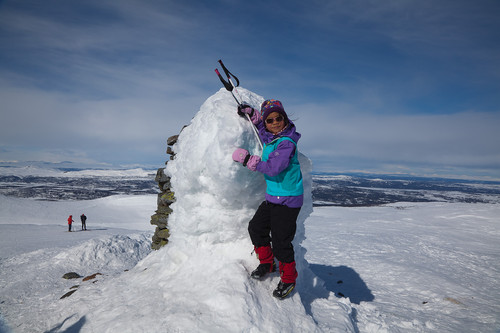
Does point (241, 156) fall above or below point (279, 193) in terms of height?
above

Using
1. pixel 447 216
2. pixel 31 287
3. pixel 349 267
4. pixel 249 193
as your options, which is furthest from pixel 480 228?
pixel 31 287

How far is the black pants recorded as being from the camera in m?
3.33

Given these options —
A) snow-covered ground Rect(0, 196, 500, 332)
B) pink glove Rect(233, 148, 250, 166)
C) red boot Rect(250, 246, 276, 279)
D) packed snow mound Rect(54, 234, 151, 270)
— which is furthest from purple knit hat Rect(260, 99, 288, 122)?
packed snow mound Rect(54, 234, 151, 270)

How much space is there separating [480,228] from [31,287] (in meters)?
18.6

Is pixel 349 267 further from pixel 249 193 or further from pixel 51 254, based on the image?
pixel 51 254

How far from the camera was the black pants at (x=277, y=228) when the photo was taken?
3328mm

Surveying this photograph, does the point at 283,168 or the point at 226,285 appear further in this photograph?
the point at 226,285

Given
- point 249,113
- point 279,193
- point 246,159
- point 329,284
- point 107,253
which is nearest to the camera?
point 246,159

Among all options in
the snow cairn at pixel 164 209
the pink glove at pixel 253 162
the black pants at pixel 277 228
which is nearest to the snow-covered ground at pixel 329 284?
the black pants at pixel 277 228

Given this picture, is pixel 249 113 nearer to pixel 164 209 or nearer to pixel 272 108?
pixel 272 108

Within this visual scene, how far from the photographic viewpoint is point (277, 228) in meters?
3.36

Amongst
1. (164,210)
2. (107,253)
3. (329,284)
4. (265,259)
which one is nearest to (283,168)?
(265,259)

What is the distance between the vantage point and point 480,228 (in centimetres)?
1312

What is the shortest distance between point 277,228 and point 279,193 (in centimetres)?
→ 46
